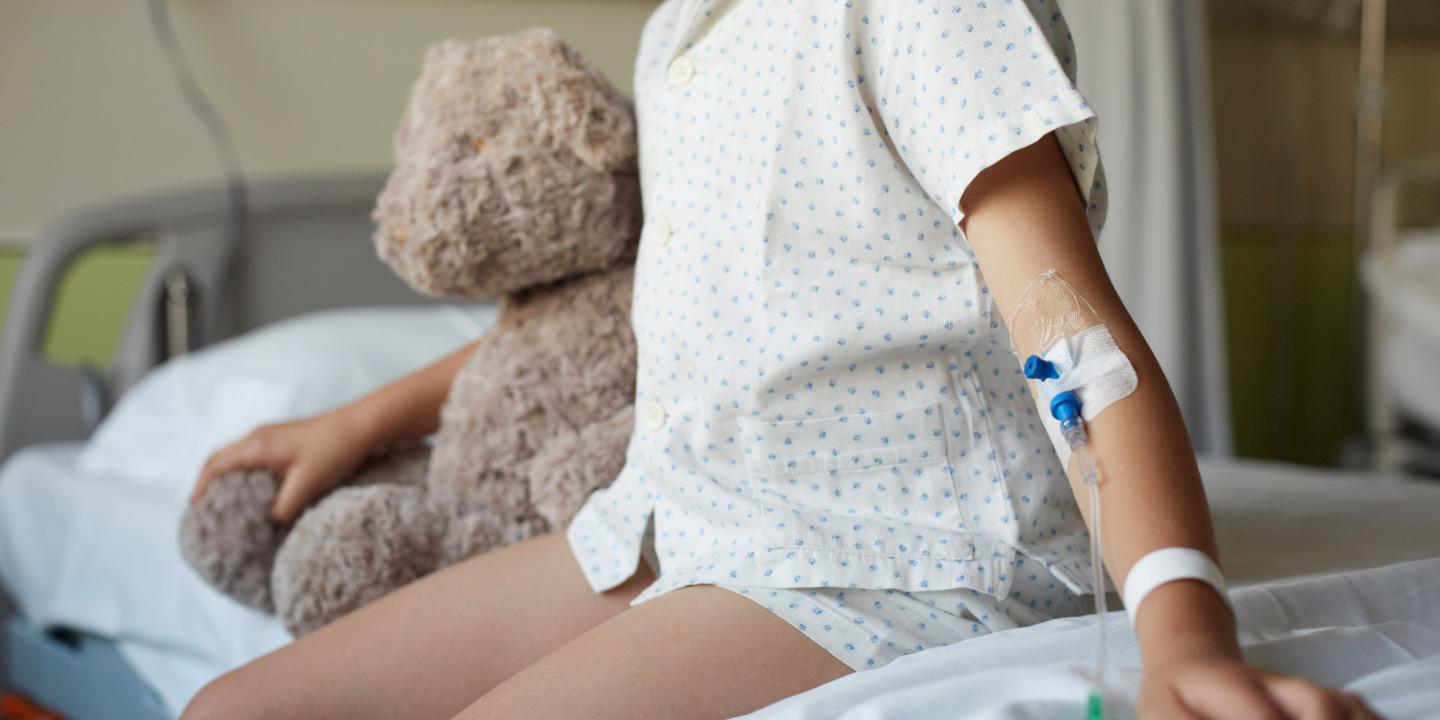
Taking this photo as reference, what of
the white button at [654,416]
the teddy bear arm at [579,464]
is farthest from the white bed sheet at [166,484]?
the white button at [654,416]

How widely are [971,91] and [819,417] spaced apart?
213mm

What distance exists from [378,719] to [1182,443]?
1.77 feet

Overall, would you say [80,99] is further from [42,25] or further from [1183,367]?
[1183,367]

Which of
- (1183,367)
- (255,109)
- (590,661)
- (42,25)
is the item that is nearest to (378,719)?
(590,661)

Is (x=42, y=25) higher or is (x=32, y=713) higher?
(x=42, y=25)

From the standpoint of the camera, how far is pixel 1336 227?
271 cm

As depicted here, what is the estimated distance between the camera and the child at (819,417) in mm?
539

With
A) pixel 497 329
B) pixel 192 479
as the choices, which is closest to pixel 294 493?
pixel 497 329

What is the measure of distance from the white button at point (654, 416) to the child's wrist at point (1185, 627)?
1.17ft

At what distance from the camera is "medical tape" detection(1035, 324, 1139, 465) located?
1.59 ft

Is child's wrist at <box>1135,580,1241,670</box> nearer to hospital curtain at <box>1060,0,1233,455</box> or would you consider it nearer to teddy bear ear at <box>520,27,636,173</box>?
teddy bear ear at <box>520,27,636,173</box>

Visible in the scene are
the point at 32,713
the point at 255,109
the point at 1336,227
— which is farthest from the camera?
the point at 1336,227

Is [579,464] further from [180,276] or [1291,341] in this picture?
[1291,341]

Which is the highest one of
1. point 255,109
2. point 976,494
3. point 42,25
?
point 42,25
